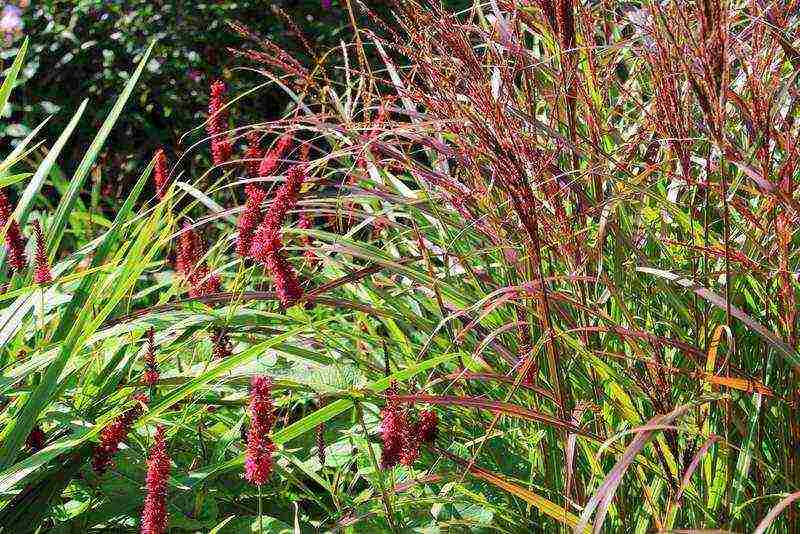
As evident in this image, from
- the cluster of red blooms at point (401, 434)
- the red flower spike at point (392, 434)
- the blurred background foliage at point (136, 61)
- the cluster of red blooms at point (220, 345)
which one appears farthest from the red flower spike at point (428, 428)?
the blurred background foliage at point (136, 61)

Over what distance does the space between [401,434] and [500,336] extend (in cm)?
67

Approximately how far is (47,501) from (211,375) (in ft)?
1.68

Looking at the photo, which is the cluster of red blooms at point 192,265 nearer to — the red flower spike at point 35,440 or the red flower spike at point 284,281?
the red flower spike at point 35,440

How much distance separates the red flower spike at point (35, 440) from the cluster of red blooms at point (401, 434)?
0.78 metres

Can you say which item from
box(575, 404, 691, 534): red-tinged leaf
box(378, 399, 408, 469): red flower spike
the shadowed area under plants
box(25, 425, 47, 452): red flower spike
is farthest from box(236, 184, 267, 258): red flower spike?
box(575, 404, 691, 534): red-tinged leaf

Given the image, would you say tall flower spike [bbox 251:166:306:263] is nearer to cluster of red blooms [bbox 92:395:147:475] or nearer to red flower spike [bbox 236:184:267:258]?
red flower spike [bbox 236:184:267:258]

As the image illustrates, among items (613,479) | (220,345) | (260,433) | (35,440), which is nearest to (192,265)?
(220,345)

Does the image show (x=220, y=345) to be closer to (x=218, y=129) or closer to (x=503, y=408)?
(x=218, y=129)

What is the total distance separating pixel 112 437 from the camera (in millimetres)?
2045

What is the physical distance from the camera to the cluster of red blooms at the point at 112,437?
6.72 ft

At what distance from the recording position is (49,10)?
573 centimetres

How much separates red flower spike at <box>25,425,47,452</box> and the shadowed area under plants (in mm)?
13

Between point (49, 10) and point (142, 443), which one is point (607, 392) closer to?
point (142, 443)

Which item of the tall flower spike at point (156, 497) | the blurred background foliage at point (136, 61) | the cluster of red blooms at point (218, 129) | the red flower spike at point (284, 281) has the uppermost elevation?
the cluster of red blooms at point (218, 129)
